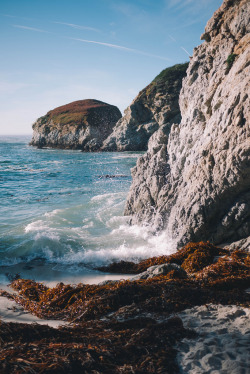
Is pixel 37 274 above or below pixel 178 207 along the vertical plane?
below

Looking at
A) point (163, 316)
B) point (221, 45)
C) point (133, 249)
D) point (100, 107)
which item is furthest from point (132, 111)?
point (163, 316)

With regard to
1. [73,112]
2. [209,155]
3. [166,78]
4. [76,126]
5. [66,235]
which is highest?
[166,78]

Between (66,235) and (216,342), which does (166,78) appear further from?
(216,342)

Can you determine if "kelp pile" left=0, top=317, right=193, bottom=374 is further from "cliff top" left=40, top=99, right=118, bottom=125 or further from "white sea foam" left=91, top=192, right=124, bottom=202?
"cliff top" left=40, top=99, right=118, bottom=125

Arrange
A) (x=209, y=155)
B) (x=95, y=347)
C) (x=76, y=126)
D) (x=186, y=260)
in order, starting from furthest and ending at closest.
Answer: (x=76, y=126), (x=209, y=155), (x=186, y=260), (x=95, y=347)

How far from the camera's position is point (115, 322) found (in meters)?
3.48

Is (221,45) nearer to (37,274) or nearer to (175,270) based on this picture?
(175,270)

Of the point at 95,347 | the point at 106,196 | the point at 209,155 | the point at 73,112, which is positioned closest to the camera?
the point at 95,347

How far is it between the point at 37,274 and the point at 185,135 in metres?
7.34

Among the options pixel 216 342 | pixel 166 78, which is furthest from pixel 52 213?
pixel 166 78

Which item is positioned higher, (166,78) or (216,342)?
(166,78)

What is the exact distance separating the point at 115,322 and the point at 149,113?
2106 inches

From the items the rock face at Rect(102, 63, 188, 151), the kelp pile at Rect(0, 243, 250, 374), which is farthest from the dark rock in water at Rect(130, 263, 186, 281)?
the rock face at Rect(102, 63, 188, 151)

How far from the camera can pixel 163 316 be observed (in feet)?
11.7
